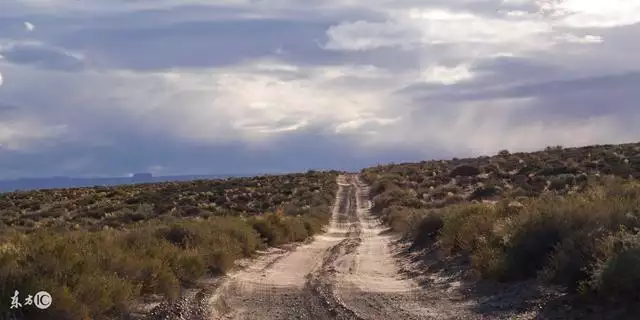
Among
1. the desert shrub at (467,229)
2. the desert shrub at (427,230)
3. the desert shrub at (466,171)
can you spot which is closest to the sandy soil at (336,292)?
the desert shrub at (427,230)

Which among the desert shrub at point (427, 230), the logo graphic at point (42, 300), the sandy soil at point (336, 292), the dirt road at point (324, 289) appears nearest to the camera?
the logo graphic at point (42, 300)

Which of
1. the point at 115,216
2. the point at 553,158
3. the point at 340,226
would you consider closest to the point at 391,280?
the point at 340,226

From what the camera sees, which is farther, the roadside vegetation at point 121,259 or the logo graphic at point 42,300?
the roadside vegetation at point 121,259

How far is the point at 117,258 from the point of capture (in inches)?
638

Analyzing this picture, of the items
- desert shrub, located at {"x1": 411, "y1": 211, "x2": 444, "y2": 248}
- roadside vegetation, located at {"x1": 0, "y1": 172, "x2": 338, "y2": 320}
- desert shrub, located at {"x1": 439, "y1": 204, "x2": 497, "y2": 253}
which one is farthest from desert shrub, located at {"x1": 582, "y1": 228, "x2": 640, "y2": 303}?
desert shrub, located at {"x1": 411, "y1": 211, "x2": 444, "y2": 248}

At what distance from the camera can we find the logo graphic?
463 inches

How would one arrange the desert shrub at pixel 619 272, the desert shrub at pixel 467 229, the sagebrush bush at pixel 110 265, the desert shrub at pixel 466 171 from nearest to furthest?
the desert shrub at pixel 619 272, the sagebrush bush at pixel 110 265, the desert shrub at pixel 467 229, the desert shrub at pixel 466 171

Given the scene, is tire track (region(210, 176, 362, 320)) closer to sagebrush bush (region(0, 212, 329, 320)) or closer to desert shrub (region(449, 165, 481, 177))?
sagebrush bush (region(0, 212, 329, 320))

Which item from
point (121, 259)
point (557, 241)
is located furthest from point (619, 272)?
point (121, 259)

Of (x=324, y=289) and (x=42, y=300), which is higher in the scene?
(x=42, y=300)

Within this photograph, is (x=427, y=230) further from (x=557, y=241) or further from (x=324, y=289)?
(x=557, y=241)

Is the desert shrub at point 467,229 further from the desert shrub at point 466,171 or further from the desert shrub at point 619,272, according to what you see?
the desert shrub at point 466,171

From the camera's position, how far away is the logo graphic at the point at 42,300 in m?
11.8

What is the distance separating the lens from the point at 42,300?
38.9 ft
